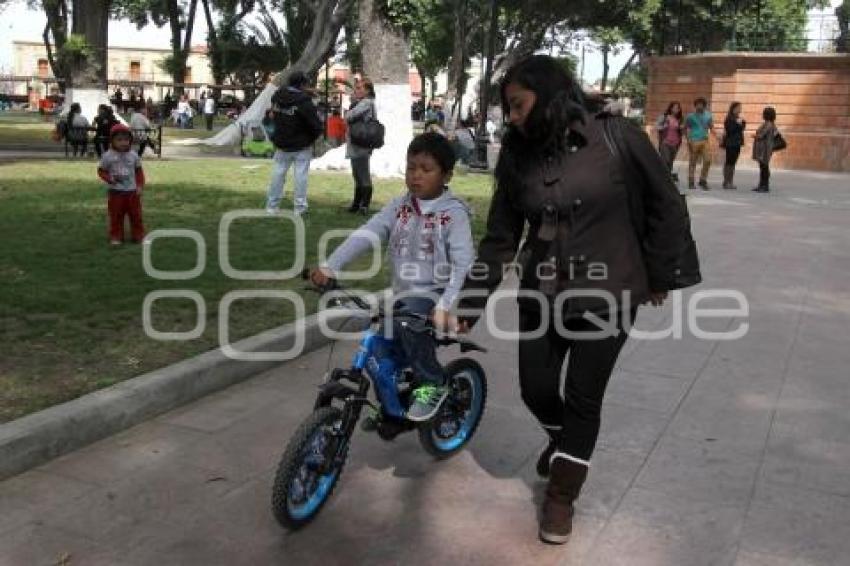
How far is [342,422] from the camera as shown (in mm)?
3473

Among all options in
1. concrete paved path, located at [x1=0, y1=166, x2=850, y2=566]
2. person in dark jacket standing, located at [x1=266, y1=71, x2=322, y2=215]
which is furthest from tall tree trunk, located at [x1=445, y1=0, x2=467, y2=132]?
concrete paved path, located at [x1=0, y1=166, x2=850, y2=566]

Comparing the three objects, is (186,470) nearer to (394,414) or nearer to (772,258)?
(394,414)

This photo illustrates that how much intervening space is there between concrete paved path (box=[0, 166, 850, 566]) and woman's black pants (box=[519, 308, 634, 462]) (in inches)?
17.2

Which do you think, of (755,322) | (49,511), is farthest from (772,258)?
(49,511)

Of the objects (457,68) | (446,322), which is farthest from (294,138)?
(457,68)

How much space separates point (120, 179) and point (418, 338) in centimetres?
533

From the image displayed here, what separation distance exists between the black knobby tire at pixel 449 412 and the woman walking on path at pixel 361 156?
6.75m

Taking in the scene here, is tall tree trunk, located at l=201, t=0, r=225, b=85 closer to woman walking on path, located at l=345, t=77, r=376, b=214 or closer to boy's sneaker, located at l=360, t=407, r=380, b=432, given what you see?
woman walking on path, located at l=345, t=77, r=376, b=214

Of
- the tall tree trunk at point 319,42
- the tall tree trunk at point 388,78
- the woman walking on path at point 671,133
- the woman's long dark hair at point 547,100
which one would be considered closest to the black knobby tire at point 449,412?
the woman's long dark hair at point 547,100

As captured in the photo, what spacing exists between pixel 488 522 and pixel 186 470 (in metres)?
1.33

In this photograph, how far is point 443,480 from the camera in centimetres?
393

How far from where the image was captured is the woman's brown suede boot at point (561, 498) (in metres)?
3.33

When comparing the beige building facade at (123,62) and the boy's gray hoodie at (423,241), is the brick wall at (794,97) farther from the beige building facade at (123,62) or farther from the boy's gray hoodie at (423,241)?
the beige building facade at (123,62)

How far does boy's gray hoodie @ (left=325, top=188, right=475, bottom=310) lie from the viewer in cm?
360
